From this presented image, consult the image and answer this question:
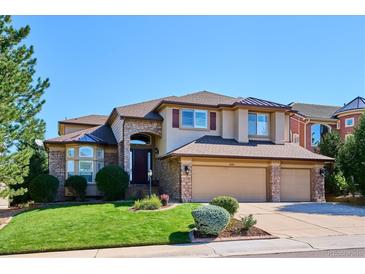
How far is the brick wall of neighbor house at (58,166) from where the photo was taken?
22.2 m

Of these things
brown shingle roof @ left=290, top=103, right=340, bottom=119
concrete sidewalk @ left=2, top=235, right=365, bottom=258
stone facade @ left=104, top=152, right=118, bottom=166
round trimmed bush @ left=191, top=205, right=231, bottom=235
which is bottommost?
concrete sidewalk @ left=2, top=235, right=365, bottom=258

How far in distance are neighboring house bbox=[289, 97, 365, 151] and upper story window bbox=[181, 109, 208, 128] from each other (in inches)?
505

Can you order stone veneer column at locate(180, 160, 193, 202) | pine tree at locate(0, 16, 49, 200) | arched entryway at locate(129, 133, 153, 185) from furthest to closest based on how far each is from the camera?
arched entryway at locate(129, 133, 153, 185), stone veneer column at locate(180, 160, 193, 202), pine tree at locate(0, 16, 49, 200)

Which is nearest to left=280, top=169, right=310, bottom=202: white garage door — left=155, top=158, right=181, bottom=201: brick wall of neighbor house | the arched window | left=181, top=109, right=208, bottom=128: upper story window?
left=181, top=109, right=208, bottom=128: upper story window

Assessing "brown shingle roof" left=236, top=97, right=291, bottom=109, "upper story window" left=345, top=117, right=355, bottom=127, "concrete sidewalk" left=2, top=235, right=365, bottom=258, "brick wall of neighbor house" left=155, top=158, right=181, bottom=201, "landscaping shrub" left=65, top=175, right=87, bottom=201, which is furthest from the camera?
"upper story window" left=345, top=117, right=355, bottom=127

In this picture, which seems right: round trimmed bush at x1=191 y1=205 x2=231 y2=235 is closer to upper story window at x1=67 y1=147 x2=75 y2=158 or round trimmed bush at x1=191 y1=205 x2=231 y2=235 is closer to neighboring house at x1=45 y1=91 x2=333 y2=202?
neighboring house at x1=45 y1=91 x2=333 y2=202

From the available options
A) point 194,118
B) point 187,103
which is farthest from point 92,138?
point 194,118

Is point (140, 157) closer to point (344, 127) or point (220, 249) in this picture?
point (220, 249)

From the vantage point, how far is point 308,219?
14.7 metres

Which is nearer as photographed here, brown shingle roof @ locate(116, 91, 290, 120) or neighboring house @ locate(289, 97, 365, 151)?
brown shingle roof @ locate(116, 91, 290, 120)

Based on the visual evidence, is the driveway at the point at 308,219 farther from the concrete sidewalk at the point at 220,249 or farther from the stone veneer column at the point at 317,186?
the stone veneer column at the point at 317,186

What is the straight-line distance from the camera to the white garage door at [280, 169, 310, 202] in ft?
70.8

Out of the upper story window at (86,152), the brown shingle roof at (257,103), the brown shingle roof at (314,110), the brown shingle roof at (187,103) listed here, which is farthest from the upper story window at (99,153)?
the brown shingle roof at (314,110)

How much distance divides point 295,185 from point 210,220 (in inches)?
463
